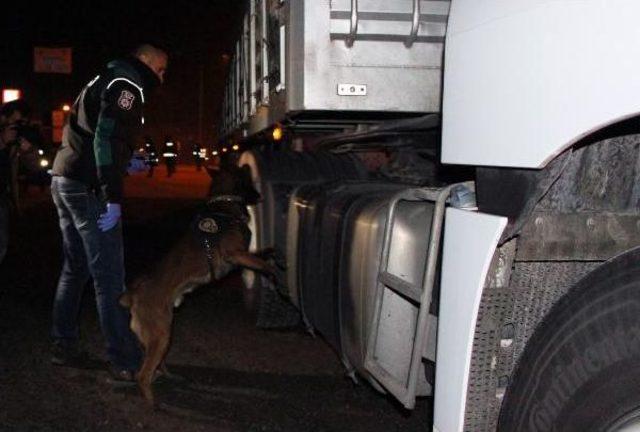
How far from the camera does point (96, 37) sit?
43.4 m

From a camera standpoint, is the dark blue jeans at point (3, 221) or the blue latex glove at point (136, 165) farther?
the dark blue jeans at point (3, 221)

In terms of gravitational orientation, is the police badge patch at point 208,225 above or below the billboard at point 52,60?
below

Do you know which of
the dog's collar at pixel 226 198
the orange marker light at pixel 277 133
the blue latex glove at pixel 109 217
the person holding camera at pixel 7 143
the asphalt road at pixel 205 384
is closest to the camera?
the asphalt road at pixel 205 384

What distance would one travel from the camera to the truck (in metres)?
1.69

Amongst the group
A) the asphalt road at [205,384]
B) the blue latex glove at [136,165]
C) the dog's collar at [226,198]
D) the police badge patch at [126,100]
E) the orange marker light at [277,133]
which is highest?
the police badge patch at [126,100]

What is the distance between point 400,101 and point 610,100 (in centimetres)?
185

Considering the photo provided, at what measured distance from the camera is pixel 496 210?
2064mm

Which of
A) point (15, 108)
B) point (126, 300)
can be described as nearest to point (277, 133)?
point (126, 300)

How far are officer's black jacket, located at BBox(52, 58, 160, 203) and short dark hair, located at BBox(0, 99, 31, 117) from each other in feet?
3.72

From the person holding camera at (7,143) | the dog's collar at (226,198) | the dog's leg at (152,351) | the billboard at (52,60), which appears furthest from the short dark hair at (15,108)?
the billboard at (52,60)

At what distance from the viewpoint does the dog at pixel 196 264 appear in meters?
4.51

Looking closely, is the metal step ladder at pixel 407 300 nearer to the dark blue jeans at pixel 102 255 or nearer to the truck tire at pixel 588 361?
the truck tire at pixel 588 361

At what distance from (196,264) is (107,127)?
3.49 feet

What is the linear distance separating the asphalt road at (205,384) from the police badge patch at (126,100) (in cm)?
160
